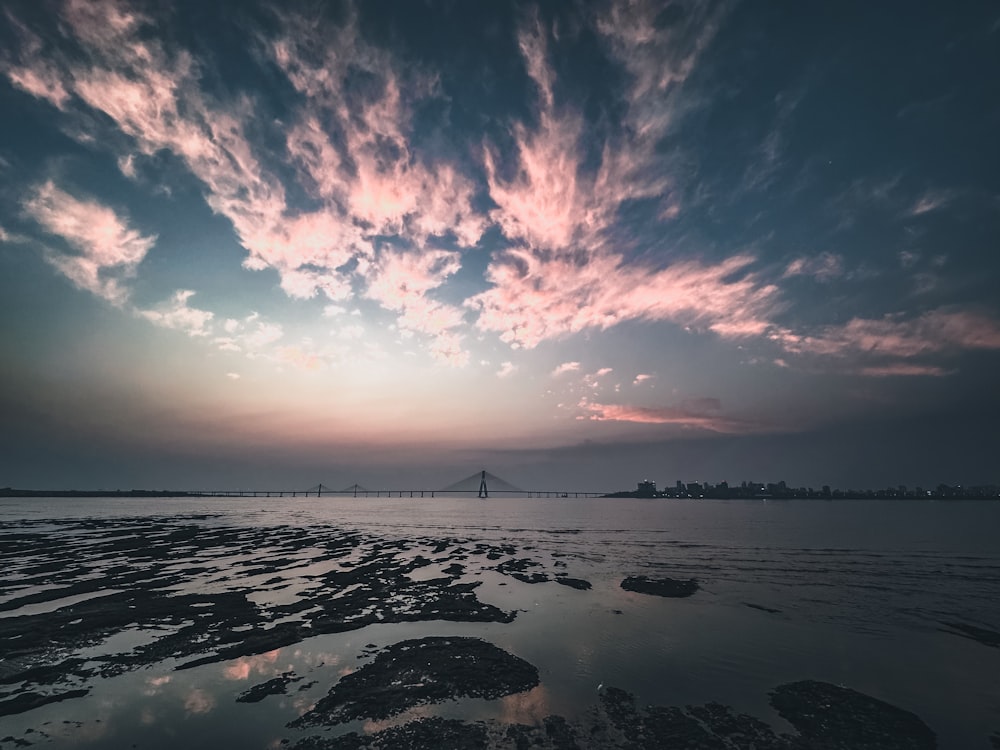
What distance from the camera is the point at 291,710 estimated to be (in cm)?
1102

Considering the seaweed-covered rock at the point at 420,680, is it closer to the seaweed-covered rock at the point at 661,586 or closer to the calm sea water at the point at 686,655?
the calm sea water at the point at 686,655

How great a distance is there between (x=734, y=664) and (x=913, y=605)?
16.0 metres

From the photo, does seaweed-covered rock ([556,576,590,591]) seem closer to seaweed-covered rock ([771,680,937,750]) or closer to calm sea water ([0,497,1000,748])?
calm sea water ([0,497,1000,748])

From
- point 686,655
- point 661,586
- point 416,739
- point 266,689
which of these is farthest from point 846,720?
point 661,586

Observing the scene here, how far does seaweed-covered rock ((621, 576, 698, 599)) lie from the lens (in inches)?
992

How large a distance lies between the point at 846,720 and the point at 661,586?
1667cm

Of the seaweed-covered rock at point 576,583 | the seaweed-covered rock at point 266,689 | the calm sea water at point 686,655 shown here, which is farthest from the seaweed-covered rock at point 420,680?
the seaweed-covered rock at point 576,583

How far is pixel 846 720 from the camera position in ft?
35.9

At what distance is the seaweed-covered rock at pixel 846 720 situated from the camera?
997cm

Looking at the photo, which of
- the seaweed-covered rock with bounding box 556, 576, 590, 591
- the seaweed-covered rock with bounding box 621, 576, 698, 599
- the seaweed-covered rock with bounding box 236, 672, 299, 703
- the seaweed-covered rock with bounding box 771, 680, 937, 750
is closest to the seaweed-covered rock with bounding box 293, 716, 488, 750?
the seaweed-covered rock with bounding box 236, 672, 299, 703

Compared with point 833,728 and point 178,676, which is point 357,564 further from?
point 833,728

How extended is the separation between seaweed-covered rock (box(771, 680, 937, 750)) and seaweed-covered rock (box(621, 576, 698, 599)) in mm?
12338

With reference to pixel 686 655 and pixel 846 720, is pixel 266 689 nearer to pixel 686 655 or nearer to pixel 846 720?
pixel 686 655

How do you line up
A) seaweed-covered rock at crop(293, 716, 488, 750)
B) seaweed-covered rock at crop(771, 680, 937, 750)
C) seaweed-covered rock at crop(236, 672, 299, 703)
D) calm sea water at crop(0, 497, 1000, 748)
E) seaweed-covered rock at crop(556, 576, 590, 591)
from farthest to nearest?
seaweed-covered rock at crop(556, 576, 590, 591) → seaweed-covered rock at crop(236, 672, 299, 703) → calm sea water at crop(0, 497, 1000, 748) → seaweed-covered rock at crop(771, 680, 937, 750) → seaweed-covered rock at crop(293, 716, 488, 750)
